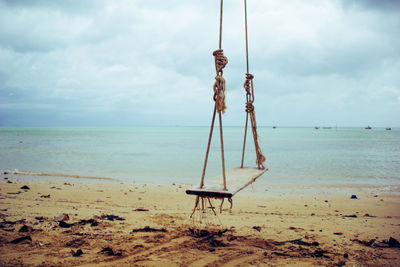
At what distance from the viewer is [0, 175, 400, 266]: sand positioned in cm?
323

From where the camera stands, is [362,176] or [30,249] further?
[362,176]

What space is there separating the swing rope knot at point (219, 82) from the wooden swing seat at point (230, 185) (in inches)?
33.7

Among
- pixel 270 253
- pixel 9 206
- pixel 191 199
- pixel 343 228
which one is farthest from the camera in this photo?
pixel 191 199

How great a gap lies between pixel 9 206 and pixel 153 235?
3.36 metres

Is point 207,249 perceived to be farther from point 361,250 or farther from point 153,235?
point 361,250

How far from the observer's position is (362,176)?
1126 centimetres

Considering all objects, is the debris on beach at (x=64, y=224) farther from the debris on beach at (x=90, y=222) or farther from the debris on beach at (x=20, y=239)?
the debris on beach at (x=20, y=239)

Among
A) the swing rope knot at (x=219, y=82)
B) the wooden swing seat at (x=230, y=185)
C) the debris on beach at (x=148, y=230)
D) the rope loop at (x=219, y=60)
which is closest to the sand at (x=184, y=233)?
the debris on beach at (x=148, y=230)

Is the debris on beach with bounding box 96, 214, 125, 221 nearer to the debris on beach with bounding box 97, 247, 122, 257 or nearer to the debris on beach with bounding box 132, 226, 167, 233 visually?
the debris on beach with bounding box 132, 226, 167, 233

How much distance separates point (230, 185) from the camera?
310cm

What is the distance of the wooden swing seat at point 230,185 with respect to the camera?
2770mm

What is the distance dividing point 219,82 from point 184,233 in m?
2.31

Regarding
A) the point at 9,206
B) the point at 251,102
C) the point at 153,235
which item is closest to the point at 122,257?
the point at 153,235

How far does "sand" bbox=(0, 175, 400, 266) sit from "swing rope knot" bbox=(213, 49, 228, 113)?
1.81 meters
